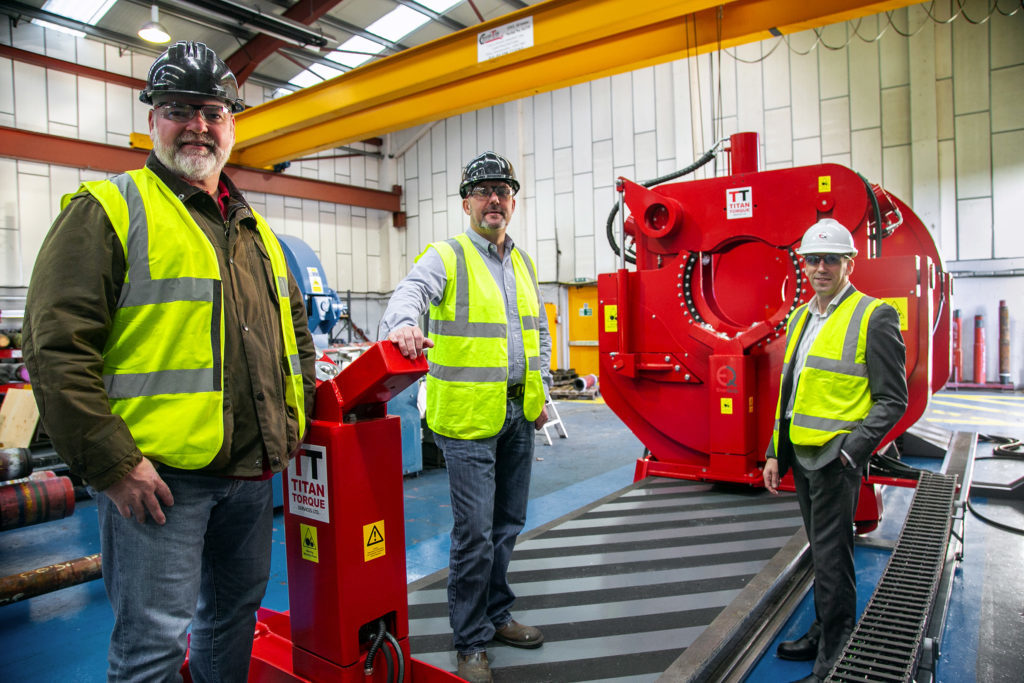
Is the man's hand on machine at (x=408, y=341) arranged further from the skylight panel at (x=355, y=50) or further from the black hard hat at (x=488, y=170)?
the skylight panel at (x=355, y=50)

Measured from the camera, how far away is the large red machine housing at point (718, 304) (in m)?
4.36

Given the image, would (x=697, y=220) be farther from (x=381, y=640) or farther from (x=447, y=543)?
(x=381, y=640)

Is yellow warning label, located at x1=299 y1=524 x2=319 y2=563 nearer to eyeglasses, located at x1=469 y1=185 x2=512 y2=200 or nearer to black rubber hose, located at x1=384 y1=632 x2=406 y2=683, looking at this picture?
black rubber hose, located at x1=384 y1=632 x2=406 y2=683

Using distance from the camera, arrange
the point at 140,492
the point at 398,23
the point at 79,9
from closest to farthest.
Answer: the point at 140,492 → the point at 79,9 → the point at 398,23

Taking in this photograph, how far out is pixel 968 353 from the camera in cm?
1134

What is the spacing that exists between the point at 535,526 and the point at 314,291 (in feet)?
12.9

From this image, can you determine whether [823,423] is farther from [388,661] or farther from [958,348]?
[958,348]

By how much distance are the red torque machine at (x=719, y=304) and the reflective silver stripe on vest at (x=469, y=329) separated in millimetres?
2510

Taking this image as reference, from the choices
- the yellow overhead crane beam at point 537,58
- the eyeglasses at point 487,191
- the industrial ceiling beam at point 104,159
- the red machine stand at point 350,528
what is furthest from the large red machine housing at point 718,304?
the industrial ceiling beam at point 104,159

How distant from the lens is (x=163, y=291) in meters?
1.48

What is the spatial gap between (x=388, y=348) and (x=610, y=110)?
1392 centimetres

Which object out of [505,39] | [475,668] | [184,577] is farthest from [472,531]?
[505,39]

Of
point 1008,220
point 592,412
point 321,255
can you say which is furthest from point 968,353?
point 321,255

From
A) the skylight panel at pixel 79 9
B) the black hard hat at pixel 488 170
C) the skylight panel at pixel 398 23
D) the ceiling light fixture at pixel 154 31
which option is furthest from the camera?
the skylight panel at pixel 398 23
